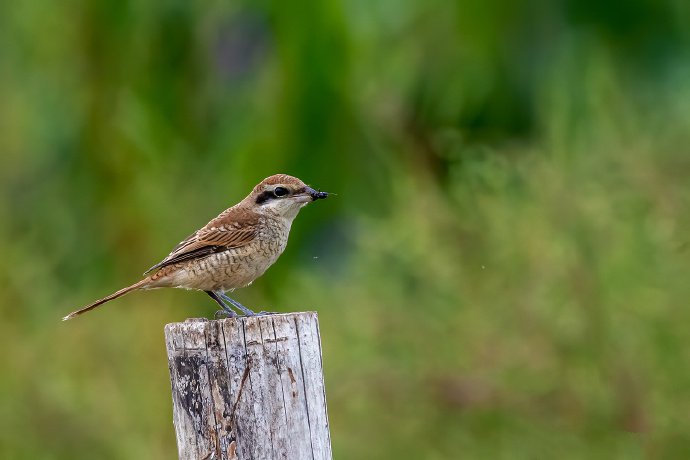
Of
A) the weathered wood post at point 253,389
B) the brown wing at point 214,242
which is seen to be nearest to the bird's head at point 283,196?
the brown wing at point 214,242

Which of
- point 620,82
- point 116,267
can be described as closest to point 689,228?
point 620,82

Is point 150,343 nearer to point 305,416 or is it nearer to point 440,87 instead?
point 440,87

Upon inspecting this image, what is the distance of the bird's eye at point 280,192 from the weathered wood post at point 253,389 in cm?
179

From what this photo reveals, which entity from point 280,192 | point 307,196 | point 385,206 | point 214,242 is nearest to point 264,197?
point 280,192

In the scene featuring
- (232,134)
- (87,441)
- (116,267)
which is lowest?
(87,441)

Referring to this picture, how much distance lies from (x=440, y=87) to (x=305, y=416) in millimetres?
8820

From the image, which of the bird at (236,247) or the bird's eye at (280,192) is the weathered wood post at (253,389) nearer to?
the bird at (236,247)

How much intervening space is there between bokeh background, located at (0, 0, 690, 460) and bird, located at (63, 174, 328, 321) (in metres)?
3.26

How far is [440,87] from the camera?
1284 cm

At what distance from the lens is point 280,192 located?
6164 millimetres

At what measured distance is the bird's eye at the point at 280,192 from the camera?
615 cm

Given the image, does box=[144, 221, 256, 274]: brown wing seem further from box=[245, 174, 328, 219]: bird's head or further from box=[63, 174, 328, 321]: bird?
box=[245, 174, 328, 219]: bird's head

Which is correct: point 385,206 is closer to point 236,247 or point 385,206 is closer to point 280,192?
point 280,192

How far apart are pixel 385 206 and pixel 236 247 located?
6153 mm
